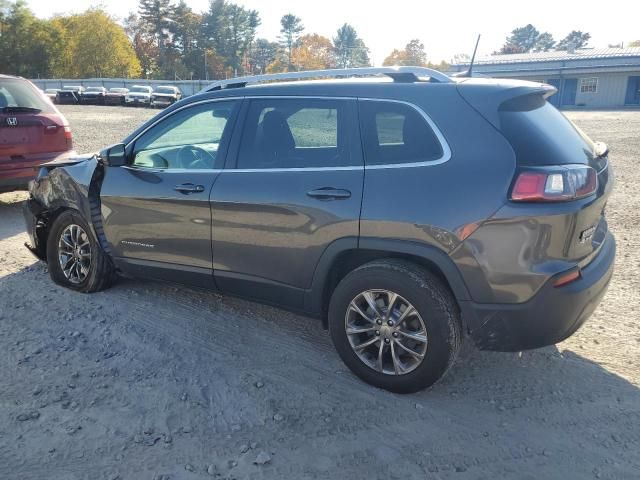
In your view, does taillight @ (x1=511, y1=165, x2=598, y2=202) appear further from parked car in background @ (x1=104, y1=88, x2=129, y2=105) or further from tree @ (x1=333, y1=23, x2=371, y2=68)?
tree @ (x1=333, y1=23, x2=371, y2=68)

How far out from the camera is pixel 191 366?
140 inches

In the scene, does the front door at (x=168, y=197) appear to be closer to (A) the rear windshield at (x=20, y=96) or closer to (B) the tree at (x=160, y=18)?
(A) the rear windshield at (x=20, y=96)

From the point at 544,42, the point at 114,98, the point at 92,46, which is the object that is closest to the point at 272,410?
the point at 114,98

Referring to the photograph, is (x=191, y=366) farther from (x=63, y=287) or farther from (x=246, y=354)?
(x=63, y=287)

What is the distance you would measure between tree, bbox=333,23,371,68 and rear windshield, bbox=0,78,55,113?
110 meters

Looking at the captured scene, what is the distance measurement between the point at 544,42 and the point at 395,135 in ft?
488

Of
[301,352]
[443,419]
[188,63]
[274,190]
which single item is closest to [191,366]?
[301,352]

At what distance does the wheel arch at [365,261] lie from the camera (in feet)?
9.77

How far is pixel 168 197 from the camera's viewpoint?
3.96 metres

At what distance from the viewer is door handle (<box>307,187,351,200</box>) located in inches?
127

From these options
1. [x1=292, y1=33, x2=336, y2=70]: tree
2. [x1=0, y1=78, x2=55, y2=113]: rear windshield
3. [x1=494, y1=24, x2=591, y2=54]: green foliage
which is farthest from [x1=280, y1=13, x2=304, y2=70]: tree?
[x1=0, y1=78, x2=55, y2=113]: rear windshield

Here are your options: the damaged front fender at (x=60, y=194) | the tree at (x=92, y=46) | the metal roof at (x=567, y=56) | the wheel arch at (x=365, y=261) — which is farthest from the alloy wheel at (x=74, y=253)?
the tree at (x=92, y=46)

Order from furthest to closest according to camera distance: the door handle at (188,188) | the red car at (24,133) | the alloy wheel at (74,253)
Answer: the red car at (24,133) → the alloy wheel at (74,253) → the door handle at (188,188)

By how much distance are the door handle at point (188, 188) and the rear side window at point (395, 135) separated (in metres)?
1.24
